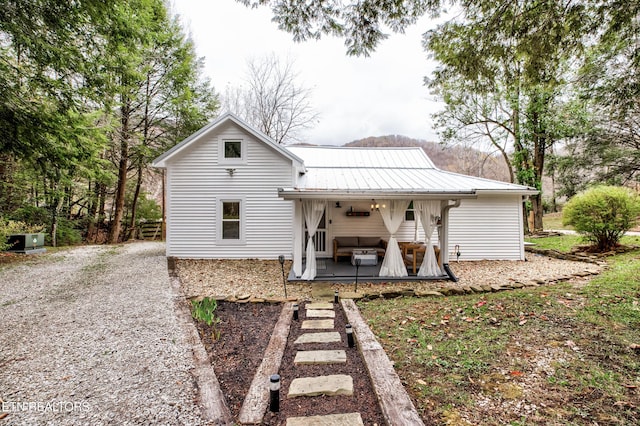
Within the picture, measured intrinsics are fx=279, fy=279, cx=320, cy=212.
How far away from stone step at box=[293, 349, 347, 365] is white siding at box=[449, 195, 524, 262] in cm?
756

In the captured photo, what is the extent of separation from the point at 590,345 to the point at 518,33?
485cm

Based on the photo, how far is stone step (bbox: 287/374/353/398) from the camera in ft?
8.73

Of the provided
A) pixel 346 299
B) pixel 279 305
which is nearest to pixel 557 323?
pixel 346 299

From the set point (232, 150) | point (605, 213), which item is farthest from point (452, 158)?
point (232, 150)

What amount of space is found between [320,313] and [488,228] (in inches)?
302

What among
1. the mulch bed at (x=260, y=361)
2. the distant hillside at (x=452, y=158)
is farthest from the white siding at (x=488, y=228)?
the distant hillside at (x=452, y=158)

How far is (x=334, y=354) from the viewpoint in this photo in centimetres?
343

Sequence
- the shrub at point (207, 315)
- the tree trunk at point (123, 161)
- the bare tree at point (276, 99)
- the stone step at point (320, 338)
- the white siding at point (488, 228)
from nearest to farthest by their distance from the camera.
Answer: the stone step at point (320, 338), the shrub at point (207, 315), the white siding at point (488, 228), the tree trunk at point (123, 161), the bare tree at point (276, 99)

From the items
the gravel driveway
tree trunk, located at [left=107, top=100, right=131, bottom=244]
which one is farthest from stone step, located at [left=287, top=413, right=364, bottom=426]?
tree trunk, located at [left=107, top=100, right=131, bottom=244]

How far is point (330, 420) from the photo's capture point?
228 cm

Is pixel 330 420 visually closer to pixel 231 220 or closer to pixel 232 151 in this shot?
pixel 231 220

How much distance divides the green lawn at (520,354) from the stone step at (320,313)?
23.4 inches

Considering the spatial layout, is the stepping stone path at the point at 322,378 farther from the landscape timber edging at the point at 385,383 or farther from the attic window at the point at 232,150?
the attic window at the point at 232,150

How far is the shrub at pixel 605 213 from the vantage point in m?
8.89
